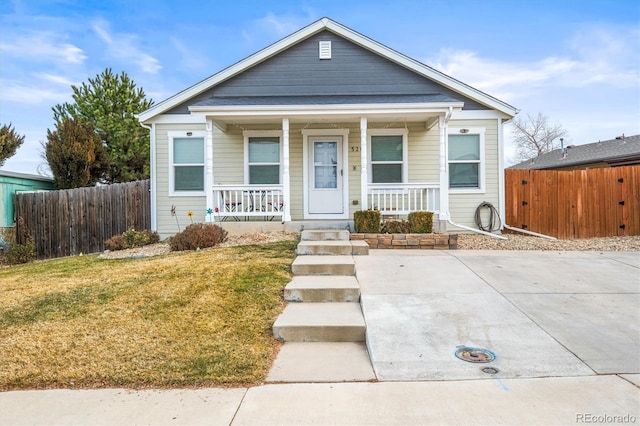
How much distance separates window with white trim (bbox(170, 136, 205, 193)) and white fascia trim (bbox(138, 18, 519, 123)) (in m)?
0.96

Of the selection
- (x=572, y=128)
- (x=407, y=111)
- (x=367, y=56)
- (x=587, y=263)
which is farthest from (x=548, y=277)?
(x=572, y=128)

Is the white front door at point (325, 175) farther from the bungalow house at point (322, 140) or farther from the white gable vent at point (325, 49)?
the white gable vent at point (325, 49)

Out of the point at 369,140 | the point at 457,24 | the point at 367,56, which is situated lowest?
the point at 369,140

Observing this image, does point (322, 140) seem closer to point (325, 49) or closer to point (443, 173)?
point (325, 49)

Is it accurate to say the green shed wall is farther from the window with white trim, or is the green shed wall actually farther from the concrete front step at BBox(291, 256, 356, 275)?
the concrete front step at BBox(291, 256, 356, 275)

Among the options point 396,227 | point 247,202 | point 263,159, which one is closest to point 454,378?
point 396,227

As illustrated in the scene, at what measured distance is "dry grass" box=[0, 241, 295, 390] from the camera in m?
3.00

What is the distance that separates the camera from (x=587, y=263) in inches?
249

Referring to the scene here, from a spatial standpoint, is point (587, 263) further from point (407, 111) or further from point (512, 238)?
point (407, 111)

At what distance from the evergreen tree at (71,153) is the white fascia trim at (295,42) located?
5346mm

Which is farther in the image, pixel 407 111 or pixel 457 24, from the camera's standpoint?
pixel 457 24

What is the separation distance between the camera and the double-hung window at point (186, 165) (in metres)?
10.0

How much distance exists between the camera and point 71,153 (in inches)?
524

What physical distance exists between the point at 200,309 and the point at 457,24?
11.4m
